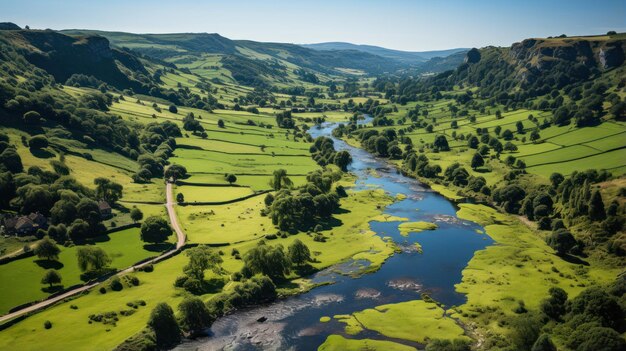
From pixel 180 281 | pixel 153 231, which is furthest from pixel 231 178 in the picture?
pixel 180 281

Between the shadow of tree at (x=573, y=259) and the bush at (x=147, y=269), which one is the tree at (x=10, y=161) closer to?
the bush at (x=147, y=269)

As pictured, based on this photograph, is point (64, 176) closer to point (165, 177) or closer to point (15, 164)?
point (15, 164)

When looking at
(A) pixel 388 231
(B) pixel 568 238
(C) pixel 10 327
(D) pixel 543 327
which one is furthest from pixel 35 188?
(B) pixel 568 238

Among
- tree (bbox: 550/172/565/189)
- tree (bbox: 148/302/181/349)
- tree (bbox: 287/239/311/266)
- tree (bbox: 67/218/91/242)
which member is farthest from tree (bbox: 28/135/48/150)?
tree (bbox: 550/172/565/189)

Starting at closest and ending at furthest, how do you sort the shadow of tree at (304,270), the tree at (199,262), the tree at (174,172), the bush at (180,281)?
the bush at (180,281), the tree at (199,262), the shadow of tree at (304,270), the tree at (174,172)

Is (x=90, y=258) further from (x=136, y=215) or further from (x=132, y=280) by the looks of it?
(x=136, y=215)

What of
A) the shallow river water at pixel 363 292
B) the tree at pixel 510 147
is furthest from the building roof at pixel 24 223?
the tree at pixel 510 147
